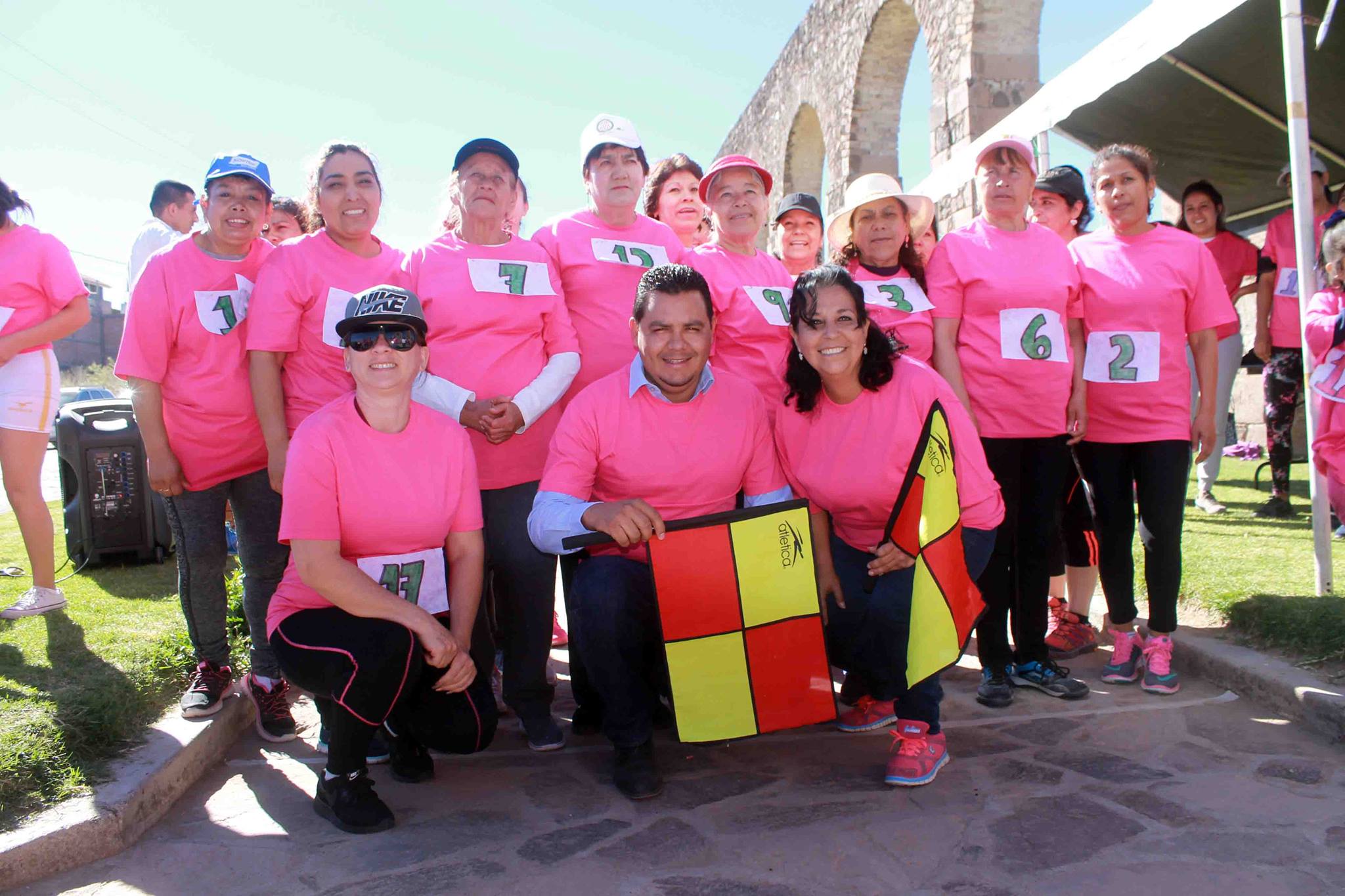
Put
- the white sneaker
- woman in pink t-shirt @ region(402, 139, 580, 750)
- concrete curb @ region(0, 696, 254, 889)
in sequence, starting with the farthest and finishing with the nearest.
Answer: 1. the white sneaker
2. woman in pink t-shirt @ region(402, 139, 580, 750)
3. concrete curb @ region(0, 696, 254, 889)

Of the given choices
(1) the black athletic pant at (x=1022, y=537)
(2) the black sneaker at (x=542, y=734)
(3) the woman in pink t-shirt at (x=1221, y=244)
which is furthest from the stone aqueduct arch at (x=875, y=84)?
(2) the black sneaker at (x=542, y=734)

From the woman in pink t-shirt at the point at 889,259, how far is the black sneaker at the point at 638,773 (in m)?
1.60

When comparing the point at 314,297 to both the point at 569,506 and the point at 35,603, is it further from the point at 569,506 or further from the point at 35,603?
the point at 35,603

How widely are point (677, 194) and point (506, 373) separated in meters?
1.77

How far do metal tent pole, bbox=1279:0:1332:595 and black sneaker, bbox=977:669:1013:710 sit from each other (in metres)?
1.38

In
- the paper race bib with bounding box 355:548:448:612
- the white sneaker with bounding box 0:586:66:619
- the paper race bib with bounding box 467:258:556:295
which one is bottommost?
the white sneaker with bounding box 0:586:66:619

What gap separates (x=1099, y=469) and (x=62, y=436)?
5693mm

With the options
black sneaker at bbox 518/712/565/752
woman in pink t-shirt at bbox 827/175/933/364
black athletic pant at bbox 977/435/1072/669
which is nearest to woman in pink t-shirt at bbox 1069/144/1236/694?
black athletic pant at bbox 977/435/1072/669

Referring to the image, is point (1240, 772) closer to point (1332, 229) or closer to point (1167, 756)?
point (1167, 756)

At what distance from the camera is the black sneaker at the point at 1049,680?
3.33 metres

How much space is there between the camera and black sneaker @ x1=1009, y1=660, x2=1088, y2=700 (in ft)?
10.9

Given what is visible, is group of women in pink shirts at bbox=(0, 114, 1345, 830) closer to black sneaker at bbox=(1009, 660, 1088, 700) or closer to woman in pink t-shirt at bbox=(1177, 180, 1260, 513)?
black sneaker at bbox=(1009, 660, 1088, 700)

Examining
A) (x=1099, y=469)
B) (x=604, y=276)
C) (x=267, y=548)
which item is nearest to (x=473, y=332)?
(x=604, y=276)

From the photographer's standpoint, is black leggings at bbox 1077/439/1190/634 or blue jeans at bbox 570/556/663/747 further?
black leggings at bbox 1077/439/1190/634
